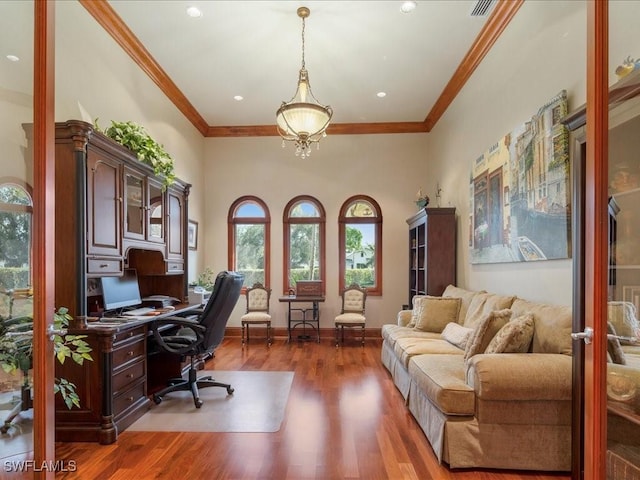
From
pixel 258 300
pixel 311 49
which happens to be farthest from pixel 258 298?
pixel 311 49

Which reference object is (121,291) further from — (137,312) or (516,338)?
(516,338)

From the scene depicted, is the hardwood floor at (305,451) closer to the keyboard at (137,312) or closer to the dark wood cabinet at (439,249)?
the keyboard at (137,312)

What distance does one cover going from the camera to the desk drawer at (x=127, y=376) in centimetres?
282

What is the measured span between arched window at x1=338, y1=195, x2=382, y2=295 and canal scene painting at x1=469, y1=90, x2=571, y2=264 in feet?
8.07

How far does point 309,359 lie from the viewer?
16.6 feet

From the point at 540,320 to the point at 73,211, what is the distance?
3377mm

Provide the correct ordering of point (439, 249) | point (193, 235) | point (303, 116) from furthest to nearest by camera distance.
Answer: point (193, 235), point (439, 249), point (303, 116)

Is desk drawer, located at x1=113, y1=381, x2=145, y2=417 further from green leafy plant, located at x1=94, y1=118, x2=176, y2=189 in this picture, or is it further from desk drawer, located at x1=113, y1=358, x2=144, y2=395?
green leafy plant, located at x1=94, y1=118, x2=176, y2=189

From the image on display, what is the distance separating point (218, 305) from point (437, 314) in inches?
94.2

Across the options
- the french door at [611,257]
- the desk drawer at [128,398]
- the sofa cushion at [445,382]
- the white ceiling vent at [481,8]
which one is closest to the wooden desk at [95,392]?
the desk drawer at [128,398]

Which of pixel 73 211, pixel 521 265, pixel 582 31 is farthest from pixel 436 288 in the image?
pixel 73 211

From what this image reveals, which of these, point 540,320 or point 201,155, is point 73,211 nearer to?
point 540,320

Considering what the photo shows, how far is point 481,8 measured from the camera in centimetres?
348

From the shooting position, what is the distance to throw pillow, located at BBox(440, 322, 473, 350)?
3.43 m
